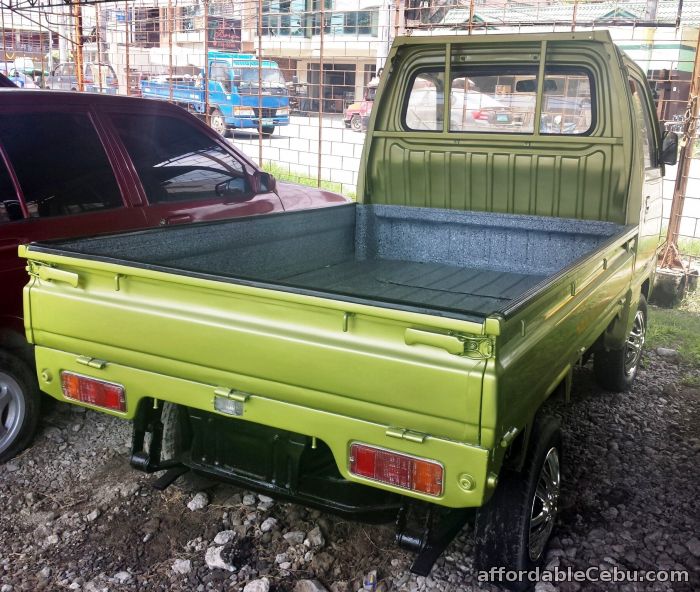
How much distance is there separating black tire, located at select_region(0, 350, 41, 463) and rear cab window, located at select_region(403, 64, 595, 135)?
2714 millimetres

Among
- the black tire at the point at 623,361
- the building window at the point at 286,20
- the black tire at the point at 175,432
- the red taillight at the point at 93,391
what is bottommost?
the black tire at the point at 623,361

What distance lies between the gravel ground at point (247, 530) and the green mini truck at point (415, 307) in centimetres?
26

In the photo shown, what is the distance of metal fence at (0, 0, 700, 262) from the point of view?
811 cm

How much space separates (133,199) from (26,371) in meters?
1.15

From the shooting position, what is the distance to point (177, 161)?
466 centimetres

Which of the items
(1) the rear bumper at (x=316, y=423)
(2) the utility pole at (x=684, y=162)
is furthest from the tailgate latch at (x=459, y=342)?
(2) the utility pole at (x=684, y=162)

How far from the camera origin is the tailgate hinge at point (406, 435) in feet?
7.42

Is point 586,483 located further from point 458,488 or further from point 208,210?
point 208,210

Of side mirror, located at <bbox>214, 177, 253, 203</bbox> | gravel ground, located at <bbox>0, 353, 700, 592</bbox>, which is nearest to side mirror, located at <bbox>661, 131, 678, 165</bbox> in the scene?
gravel ground, located at <bbox>0, 353, 700, 592</bbox>

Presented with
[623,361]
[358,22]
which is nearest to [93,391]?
[623,361]

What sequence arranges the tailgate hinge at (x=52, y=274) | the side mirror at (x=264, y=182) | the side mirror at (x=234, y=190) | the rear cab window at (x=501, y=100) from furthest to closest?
the side mirror at (x=264, y=182), the side mirror at (x=234, y=190), the rear cab window at (x=501, y=100), the tailgate hinge at (x=52, y=274)

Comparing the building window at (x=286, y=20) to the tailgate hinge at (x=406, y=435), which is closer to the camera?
the tailgate hinge at (x=406, y=435)

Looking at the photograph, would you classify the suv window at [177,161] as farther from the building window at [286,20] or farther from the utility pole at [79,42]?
the utility pole at [79,42]

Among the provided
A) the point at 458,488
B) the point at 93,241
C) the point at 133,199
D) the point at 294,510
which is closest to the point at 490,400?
the point at 458,488
